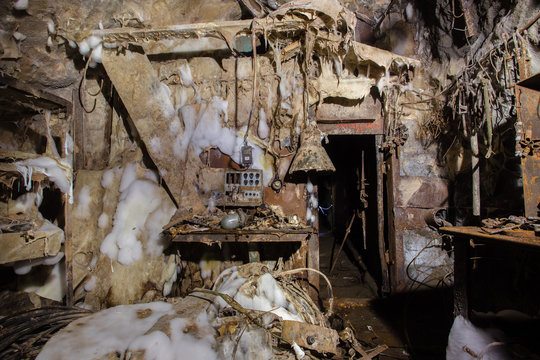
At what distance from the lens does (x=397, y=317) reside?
171 inches

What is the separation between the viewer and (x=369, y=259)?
6141 mm

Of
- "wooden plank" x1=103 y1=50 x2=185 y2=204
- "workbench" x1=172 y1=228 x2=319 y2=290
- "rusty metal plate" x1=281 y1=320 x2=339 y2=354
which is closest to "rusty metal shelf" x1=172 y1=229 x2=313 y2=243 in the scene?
"workbench" x1=172 y1=228 x2=319 y2=290

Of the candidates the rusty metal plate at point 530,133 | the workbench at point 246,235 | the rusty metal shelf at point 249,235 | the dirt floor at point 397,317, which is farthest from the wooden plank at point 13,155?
the rusty metal plate at point 530,133

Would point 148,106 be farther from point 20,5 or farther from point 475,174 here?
point 475,174

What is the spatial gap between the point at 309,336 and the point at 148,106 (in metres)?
4.12

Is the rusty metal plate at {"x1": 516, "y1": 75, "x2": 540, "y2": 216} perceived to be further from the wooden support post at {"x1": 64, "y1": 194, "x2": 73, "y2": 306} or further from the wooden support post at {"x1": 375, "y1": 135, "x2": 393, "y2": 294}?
the wooden support post at {"x1": 64, "y1": 194, "x2": 73, "y2": 306}

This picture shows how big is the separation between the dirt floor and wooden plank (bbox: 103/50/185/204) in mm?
3736

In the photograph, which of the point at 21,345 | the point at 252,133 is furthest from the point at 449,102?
the point at 21,345

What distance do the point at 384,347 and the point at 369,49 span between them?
4.58 metres

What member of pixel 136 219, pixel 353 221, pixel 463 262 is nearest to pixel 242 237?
pixel 136 219

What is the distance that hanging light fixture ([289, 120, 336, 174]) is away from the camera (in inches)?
148

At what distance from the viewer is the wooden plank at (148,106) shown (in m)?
4.10

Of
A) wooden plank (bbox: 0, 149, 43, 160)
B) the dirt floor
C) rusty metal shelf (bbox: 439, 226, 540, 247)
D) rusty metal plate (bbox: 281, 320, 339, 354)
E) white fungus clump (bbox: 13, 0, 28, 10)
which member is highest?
white fungus clump (bbox: 13, 0, 28, 10)

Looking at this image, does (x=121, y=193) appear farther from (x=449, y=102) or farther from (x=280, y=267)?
(x=449, y=102)
